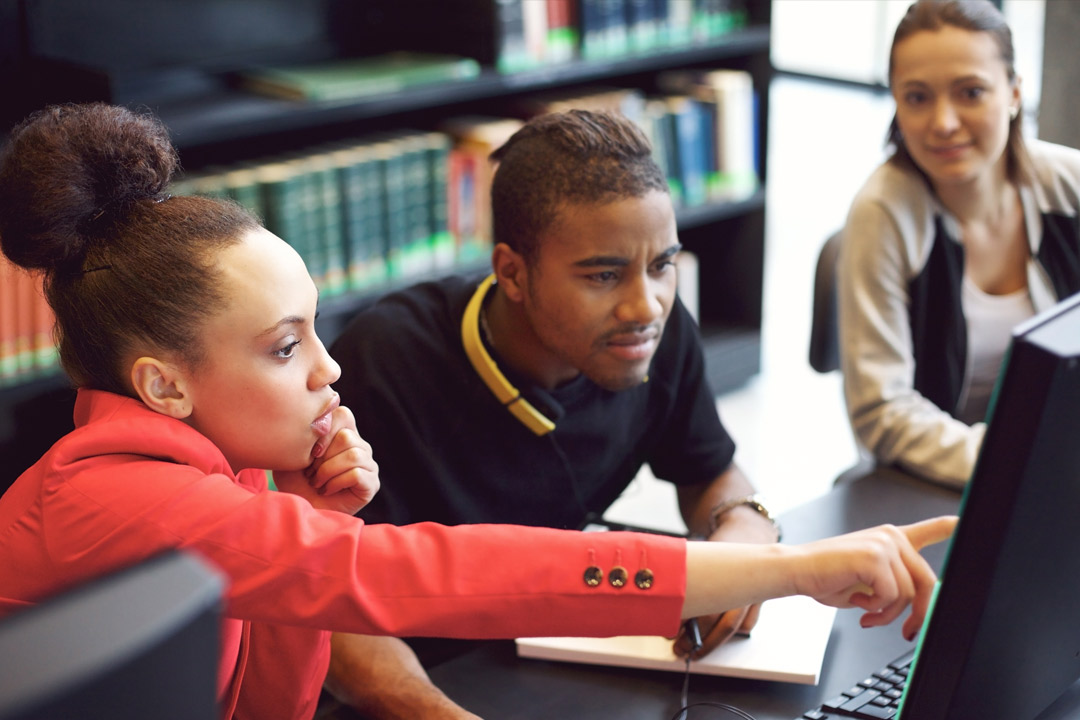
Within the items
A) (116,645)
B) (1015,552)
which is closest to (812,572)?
(1015,552)

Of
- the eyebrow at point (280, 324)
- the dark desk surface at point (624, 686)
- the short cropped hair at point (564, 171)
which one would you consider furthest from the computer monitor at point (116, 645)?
the short cropped hair at point (564, 171)

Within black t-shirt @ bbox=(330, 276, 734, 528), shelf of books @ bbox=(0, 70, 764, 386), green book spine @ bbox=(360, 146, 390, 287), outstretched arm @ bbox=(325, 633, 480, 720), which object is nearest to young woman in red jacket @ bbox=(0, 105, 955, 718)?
outstretched arm @ bbox=(325, 633, 480, 720)

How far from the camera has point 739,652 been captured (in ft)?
3.87

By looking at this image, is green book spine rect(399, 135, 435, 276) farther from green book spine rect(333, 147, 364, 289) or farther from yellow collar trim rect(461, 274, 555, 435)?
yellow collar trim rect(461, 274, 555, 435)

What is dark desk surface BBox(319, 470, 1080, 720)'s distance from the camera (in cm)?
112

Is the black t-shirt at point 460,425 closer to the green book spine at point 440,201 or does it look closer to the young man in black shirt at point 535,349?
the young man in black shirt at point 535,349

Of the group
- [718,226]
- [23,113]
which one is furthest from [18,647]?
[718,226]

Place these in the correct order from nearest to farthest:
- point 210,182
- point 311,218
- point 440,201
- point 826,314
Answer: point 826,314 < point 210,182 < point 311,218 < point 440,201

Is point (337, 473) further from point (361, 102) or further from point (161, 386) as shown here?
point (361, 102)

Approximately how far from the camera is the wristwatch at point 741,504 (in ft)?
4.77

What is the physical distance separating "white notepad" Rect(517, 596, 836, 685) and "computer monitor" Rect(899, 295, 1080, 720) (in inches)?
11.1

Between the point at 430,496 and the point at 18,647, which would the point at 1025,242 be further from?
the point at 18,647

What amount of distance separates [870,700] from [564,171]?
70 centimetres

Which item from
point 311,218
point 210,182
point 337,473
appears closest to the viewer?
point 337,473
